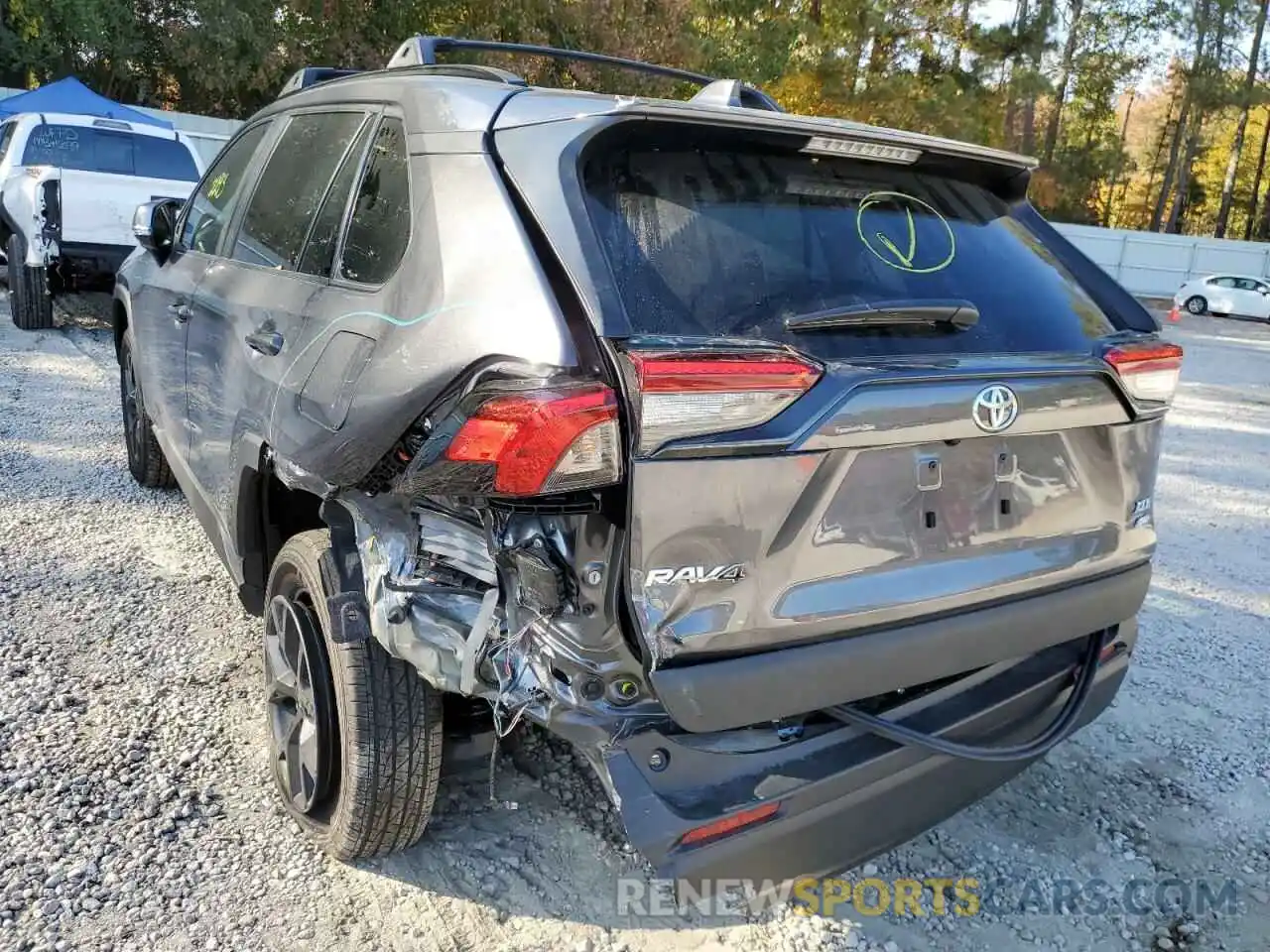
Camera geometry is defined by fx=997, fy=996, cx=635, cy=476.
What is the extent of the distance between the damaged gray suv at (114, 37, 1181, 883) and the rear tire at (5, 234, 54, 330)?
7.07 metres

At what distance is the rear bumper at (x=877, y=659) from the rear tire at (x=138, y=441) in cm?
379

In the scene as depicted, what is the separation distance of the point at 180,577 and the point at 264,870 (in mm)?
1945

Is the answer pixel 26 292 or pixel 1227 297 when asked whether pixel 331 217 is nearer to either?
pixel 26 292

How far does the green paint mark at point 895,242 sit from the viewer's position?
2281mm

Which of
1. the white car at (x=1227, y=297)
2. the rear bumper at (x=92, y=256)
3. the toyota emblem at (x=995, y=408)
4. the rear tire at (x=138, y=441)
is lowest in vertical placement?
the white car at (x=1227, y=297)

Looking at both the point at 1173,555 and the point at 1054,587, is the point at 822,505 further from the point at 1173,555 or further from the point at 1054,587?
the point at 1173,555

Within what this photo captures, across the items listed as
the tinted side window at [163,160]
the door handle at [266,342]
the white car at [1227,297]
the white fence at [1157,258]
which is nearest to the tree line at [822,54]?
the white fence at [1157,258]

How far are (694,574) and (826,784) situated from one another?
0.55 m

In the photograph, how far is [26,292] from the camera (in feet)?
27.8

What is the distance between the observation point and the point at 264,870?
2.48 m

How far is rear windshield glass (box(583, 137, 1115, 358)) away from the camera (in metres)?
1.97

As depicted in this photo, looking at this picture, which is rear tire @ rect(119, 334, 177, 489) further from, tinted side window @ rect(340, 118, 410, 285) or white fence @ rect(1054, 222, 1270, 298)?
white fence @ rect(1054, 222, 1270, 298)

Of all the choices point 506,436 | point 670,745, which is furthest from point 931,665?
point 506,436

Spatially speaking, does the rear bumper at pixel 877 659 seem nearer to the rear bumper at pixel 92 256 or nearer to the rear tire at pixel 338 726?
the rear tire at pixel 338 726
